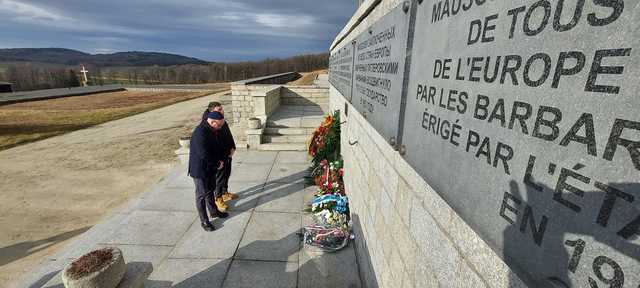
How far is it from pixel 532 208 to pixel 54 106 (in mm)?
42587

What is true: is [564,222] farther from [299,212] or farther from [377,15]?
[299,212]

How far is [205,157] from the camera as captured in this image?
4137mm

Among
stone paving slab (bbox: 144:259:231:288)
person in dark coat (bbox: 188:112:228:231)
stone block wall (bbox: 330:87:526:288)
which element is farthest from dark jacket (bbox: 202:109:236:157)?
stone block wall (bbox: 330:87:526:288)

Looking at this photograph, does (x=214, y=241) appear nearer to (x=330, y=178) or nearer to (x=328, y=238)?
(x=328, y=238)

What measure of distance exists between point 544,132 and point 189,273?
410 centimetres

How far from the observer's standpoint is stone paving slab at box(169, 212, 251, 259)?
398 centimetres

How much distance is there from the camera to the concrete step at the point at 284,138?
357 inches

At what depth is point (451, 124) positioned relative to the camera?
1229 mm

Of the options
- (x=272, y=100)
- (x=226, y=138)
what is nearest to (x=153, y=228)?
(x=226, y=138)

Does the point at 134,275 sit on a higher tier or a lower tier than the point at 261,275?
higher

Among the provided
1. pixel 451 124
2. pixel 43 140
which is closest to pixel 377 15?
pixel 451 124

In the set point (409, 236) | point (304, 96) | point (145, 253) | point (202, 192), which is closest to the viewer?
point (409, 236)

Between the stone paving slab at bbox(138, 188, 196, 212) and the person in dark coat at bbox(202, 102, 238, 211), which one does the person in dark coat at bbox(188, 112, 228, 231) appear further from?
the stone paving slab at bbox(138, 188, 196, 212)

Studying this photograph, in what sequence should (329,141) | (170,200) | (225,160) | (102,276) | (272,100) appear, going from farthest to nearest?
(272,100) → (329,141) → (170,200) → (225,160) → (102,276)
